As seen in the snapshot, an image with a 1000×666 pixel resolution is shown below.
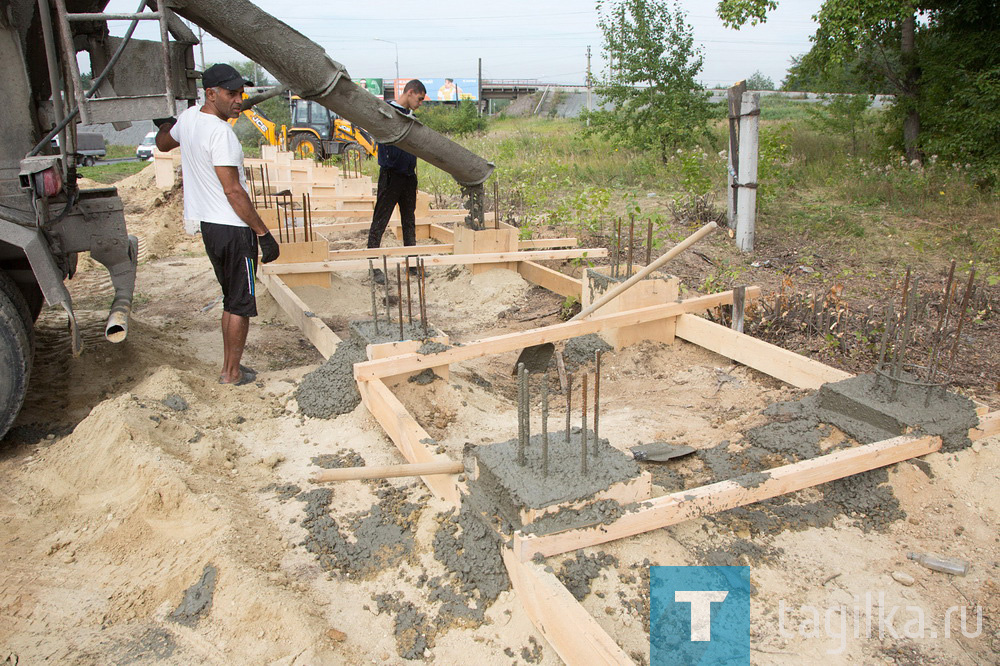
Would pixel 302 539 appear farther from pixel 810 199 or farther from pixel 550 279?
pixel 810 199

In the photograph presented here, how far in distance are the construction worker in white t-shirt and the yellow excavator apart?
13.8m

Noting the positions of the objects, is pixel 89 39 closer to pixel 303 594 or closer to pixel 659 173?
pixel 303 594

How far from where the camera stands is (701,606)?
231 centimetres

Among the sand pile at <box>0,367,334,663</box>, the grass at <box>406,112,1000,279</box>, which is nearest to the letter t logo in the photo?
the sand pile at <box>0,367,334,663</box>

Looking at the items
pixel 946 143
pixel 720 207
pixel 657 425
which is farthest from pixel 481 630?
pixel 946 143

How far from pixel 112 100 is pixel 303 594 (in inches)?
104

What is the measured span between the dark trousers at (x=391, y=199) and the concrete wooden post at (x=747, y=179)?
343 cm

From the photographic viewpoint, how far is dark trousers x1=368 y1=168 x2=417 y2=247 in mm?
6645

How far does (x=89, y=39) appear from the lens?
3.84 m

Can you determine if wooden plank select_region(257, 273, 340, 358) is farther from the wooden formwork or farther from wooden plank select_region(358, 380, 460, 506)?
wooden plank select_region(358, 380, 460, 506)

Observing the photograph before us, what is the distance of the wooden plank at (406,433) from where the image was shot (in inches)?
110

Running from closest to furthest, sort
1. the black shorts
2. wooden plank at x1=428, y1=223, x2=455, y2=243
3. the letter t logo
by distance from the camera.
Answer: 1. the letter t logo
2. the black shorts
3. wooden plank at x1=428, y1=223, x2=455, y2=243

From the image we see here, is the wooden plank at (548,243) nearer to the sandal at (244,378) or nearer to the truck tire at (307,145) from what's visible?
the sandal at (244,378)

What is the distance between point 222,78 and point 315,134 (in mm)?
15188
